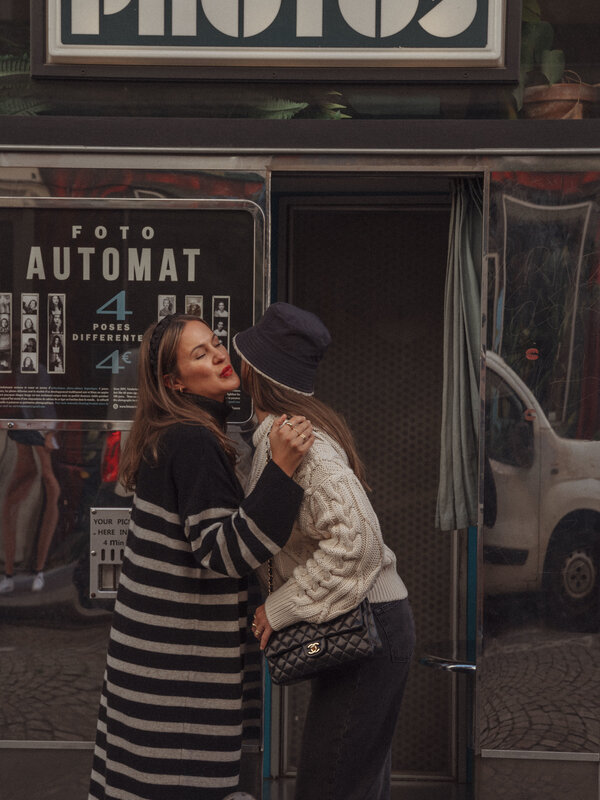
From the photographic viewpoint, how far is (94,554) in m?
3.51

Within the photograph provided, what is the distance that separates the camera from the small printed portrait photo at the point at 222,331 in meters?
3.53

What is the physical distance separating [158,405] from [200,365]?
0.57ft

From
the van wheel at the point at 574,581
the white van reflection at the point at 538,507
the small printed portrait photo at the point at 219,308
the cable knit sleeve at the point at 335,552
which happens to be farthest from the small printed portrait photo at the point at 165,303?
the van wheel at the point at 574,581

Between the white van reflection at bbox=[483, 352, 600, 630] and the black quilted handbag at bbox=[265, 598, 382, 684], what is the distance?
1.19 m

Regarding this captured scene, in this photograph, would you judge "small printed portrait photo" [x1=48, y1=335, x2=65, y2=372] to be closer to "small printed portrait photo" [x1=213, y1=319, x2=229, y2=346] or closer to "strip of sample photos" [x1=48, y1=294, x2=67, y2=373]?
"strip of sample photos" [x1=48, y1=294, x2=67, y2=373]

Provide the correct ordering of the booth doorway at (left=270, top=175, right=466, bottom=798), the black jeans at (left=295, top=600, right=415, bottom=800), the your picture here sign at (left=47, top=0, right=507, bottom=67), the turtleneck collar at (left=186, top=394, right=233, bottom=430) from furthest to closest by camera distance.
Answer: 1. the booth doorway at (left=270, top=175, right=466, bottom=798)
2. the your picture here sign at (left=47, top=0, right=507, bottom=67)
3. the turtleneck collar at (left=186, top=394, right=233, bottom=430)
4. the black jeans at (left=295, top=600, right=415, bottom=800)

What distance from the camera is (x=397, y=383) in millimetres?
4254

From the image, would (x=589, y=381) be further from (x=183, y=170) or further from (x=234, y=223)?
(x=183, y=170)

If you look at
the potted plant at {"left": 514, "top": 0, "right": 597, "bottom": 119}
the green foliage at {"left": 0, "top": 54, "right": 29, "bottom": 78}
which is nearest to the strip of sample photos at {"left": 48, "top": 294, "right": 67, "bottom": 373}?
the green foliage at {"left": 0, "top": 54, "right": 29, "bottom": 78}

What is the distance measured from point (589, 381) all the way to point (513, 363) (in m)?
0.30

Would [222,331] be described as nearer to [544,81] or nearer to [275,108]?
[275,108]

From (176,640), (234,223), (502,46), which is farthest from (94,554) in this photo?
(502,46)

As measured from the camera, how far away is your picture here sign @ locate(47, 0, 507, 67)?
3.46m

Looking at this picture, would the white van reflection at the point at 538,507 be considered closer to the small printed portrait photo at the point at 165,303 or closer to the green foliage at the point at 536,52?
the green foliage at the point at 536,52
